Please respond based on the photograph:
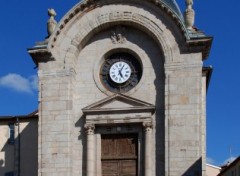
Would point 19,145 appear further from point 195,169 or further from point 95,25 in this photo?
point 195,169

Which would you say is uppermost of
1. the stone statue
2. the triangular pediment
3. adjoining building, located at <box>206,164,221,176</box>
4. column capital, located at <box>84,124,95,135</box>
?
the stone statue

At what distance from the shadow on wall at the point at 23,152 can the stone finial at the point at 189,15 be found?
12444mm

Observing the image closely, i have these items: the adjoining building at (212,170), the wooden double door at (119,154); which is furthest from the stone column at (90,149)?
the adjoining building at (212,170)

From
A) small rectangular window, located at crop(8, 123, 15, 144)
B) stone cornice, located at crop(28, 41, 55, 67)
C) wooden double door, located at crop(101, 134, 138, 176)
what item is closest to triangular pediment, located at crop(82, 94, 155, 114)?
wooden double door, located at crop(101, 134, 138, 176)

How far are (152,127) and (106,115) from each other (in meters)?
2.34

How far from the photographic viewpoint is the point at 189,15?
26.6m

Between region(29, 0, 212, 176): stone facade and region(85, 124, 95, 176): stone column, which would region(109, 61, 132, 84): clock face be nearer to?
region(29, 0, 212, 176): stone facade

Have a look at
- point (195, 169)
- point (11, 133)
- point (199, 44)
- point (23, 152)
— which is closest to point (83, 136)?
point (195, 169)

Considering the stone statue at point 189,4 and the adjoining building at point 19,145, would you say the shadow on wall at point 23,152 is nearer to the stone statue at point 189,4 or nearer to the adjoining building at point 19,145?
the adjoining building at point 19,145

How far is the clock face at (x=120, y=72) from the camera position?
27328 millimetres

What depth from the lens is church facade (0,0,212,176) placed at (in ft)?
84.0

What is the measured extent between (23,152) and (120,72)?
9.93 meters

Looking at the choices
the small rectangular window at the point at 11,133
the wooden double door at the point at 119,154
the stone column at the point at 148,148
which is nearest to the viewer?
the stone column at the point at 148,148

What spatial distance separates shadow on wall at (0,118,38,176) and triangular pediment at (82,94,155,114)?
827 centimetres
